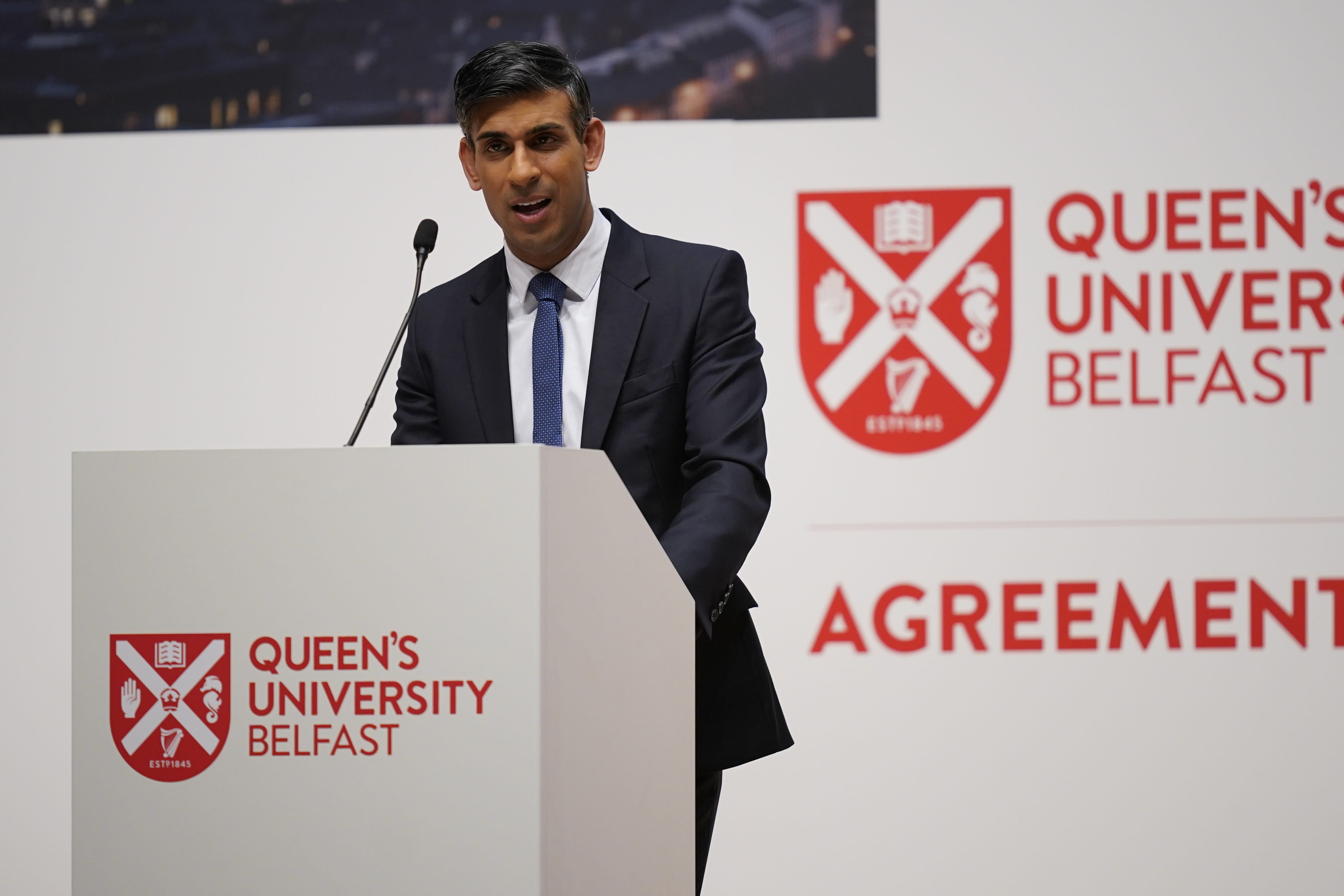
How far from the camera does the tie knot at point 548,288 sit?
5.59 feet

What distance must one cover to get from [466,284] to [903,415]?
5.35 ft

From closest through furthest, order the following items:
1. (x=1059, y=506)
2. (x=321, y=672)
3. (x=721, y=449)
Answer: (x=321, y=672) < (x=721, y=449) < (x=1059, y=506)

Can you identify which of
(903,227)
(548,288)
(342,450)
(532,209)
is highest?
(903,227)

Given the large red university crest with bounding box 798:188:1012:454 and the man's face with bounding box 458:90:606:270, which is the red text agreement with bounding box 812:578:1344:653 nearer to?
the large red university crest with bounding box 798:188:1012:454

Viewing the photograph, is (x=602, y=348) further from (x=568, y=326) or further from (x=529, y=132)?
(x=529, y=132)

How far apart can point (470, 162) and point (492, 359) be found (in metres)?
0.29

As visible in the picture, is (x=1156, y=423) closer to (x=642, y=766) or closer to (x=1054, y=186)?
(x=1054, y=186)

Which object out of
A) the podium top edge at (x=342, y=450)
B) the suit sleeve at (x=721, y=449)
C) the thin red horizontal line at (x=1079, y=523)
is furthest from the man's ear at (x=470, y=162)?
the thin red horizontal line at (x=1079, y=523)

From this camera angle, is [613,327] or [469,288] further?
[469,288]

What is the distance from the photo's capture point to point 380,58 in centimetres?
324

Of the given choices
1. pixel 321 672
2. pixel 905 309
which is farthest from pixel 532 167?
pixel 905 309

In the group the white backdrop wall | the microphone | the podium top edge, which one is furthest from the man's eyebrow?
the white backdrop wall

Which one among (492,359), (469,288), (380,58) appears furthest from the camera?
(380,58)

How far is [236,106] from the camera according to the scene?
328cm
